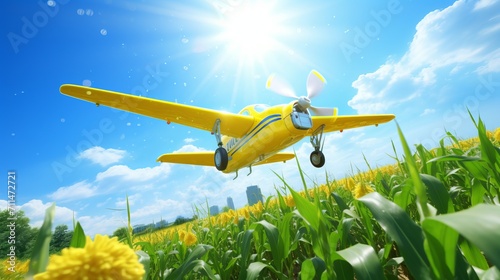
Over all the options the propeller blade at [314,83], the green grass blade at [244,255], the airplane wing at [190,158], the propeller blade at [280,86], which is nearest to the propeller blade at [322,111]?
the propeller blade at [314,83]

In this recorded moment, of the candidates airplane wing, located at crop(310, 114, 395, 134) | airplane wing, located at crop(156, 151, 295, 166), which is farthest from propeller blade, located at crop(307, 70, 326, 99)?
airplane wing, located at crop(156, 151, 295, 166)

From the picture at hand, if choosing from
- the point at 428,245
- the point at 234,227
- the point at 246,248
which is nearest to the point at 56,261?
the point at 428,245

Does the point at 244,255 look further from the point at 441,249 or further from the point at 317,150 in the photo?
the point at 317,150

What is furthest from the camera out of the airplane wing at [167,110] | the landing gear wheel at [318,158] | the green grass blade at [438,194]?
the landing gear wheel at [318,158]

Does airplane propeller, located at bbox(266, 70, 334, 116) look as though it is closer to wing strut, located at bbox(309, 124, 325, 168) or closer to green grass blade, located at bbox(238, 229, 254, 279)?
wing strut, located at bbox(309, 124, 325, 168)

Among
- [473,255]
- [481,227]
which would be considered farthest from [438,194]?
[481,227]

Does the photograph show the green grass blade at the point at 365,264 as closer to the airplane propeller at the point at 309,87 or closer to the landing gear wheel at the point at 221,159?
the airplane propeller at the point at 309,87
